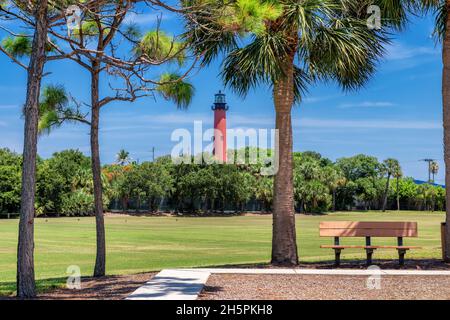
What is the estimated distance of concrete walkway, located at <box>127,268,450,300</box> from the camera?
8938 millimetres

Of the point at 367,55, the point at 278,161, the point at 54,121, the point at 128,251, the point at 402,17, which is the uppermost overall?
the point at 402,17

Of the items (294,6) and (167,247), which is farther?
(167,247)

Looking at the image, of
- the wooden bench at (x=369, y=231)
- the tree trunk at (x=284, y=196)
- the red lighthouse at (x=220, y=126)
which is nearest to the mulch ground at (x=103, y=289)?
the tree trunk at (x=284, y=196)

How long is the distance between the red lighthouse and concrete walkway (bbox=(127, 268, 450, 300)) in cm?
7640

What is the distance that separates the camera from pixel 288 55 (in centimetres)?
1449

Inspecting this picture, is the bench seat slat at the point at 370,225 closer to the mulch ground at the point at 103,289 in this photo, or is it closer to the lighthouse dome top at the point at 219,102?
the mulch ground at the point at 103,289

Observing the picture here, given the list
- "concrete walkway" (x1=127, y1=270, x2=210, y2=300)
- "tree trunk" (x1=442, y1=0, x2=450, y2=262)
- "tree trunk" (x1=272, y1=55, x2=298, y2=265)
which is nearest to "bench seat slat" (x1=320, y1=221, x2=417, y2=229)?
"tree trunk" (x1=272, y1=55, x2=298, y2=265)

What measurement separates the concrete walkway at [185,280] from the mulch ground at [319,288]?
8.8 inches

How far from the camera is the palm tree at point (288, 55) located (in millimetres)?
13125

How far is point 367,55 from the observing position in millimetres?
14547
